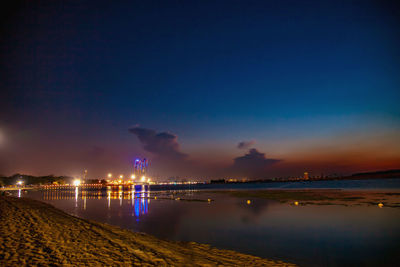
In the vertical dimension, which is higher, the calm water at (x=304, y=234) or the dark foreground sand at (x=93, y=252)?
the dark foreground sand at (x=93, y=252)

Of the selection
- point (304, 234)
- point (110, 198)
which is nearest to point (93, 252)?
point (304, 234)

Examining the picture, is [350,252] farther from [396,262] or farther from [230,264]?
[230,264]

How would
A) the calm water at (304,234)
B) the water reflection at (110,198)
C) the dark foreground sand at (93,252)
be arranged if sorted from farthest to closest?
1. the water reflection at (110,198)
2. the calm water at (304,234)
3. the dark foreground sand at (93,252)

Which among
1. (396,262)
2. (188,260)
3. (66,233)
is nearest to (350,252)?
(396,262)

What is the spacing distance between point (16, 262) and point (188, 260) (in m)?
6.20

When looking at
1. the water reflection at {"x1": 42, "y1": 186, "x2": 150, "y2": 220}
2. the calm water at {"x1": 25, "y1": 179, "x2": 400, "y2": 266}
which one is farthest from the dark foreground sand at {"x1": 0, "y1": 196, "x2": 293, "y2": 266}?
the water reflection at {"x1": 42, "y1": 186, "x2": 150, "y2": 220}

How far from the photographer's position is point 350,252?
13.9 meters

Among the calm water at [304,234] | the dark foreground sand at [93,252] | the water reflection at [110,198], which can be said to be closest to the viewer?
the dark foreground sand at [93,252]

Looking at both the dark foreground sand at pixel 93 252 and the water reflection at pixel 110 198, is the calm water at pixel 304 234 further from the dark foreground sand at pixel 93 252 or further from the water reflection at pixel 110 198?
the water reflection at pixel 110 198

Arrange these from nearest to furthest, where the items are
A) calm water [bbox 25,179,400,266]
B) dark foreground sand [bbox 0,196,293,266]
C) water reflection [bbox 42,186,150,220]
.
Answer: dark foreground sand [bbox 0,196,293,266] → calm water [bbox 25,179,400,266] → water reflection [bbox 42,186,150,220]

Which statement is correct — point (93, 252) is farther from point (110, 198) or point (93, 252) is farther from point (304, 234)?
point (110, 198)

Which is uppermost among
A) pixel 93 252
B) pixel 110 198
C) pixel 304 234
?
pixel 93 252

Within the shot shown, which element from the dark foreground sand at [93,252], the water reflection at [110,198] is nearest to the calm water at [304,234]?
the dark foreground sand at [93,252]

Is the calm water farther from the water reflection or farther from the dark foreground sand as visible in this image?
the water reflection
